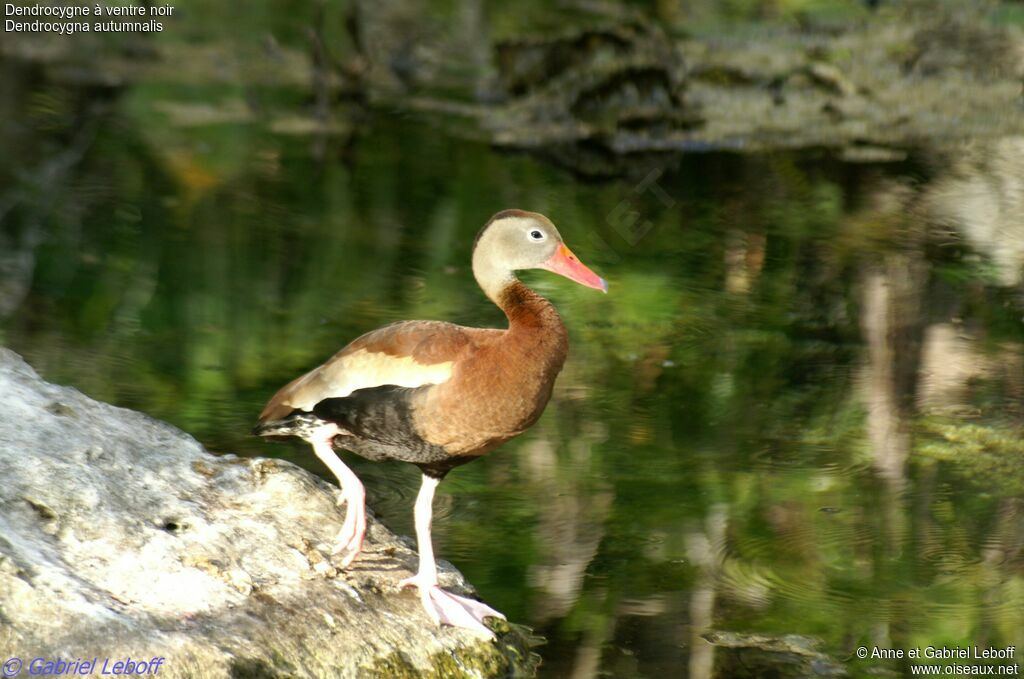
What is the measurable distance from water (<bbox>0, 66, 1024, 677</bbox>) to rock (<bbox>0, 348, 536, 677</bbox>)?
1.82 ft

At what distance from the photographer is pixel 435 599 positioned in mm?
4711

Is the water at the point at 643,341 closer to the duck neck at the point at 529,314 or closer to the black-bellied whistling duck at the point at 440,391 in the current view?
the black-bellied whistling duck at the point at 440,391

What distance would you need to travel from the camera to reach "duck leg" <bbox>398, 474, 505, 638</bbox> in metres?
4.67

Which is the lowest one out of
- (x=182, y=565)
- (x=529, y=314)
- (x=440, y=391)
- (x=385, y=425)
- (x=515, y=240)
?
(x=182, y=565)

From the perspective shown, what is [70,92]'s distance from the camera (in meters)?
13.0

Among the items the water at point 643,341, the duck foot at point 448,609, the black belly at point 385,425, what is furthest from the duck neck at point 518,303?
the water at point 643,341

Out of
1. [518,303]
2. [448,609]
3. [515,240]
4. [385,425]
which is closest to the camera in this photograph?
[448,609]

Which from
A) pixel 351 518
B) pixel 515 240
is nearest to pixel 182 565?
pixel 351 518

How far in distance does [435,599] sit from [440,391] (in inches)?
25.3

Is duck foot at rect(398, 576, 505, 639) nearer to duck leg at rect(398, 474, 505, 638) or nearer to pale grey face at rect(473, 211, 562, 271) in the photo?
duck leg at rect(398, 474, 505, 638)

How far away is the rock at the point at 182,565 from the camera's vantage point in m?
4.01

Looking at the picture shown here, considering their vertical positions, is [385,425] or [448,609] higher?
[385,425]

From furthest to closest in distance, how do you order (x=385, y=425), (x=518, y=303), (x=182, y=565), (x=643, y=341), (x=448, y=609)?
(x=643, y=341) < (x=518, y=303) < (x=385, y=425) < (x=448, y=609) < (x=182, y=565)

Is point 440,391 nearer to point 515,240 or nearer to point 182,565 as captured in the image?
point 515,240
